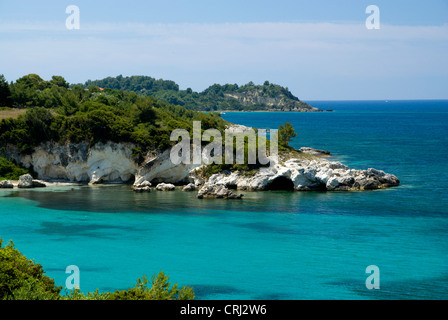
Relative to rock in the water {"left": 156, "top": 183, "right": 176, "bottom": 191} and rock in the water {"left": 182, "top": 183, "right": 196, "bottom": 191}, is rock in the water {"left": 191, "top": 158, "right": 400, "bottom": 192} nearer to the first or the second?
rock in the water {"left": 182, "top": 183, "right": 196, "bottom": 191}

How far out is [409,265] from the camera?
25.2m

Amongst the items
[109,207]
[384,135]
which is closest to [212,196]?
[109,207]

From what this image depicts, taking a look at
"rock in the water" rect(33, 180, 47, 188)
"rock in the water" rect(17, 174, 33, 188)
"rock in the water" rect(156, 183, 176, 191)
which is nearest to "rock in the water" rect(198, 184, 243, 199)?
"rock in the water" rect(156, 183, 176, 191)

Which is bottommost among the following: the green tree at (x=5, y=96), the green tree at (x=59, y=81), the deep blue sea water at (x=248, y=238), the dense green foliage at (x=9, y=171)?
→ the deep blue sea water at (x=248, y=238)

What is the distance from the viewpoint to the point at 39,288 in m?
16.4

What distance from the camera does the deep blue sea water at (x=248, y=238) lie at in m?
22.8

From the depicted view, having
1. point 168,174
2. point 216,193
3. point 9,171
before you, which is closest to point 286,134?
point 168,174

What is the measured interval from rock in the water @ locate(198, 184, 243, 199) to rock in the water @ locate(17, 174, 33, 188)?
52.5ft

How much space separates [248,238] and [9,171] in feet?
91.8

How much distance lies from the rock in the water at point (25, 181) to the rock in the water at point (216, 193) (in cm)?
1599

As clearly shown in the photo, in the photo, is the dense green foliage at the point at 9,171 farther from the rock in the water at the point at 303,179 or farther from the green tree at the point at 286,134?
the green tree at the point at 286,134

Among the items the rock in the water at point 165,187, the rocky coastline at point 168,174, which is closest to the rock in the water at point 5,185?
the rocky coastline at point 168,174

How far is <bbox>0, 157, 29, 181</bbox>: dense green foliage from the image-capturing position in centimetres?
4719

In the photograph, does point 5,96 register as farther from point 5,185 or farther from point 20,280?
point 20,280
